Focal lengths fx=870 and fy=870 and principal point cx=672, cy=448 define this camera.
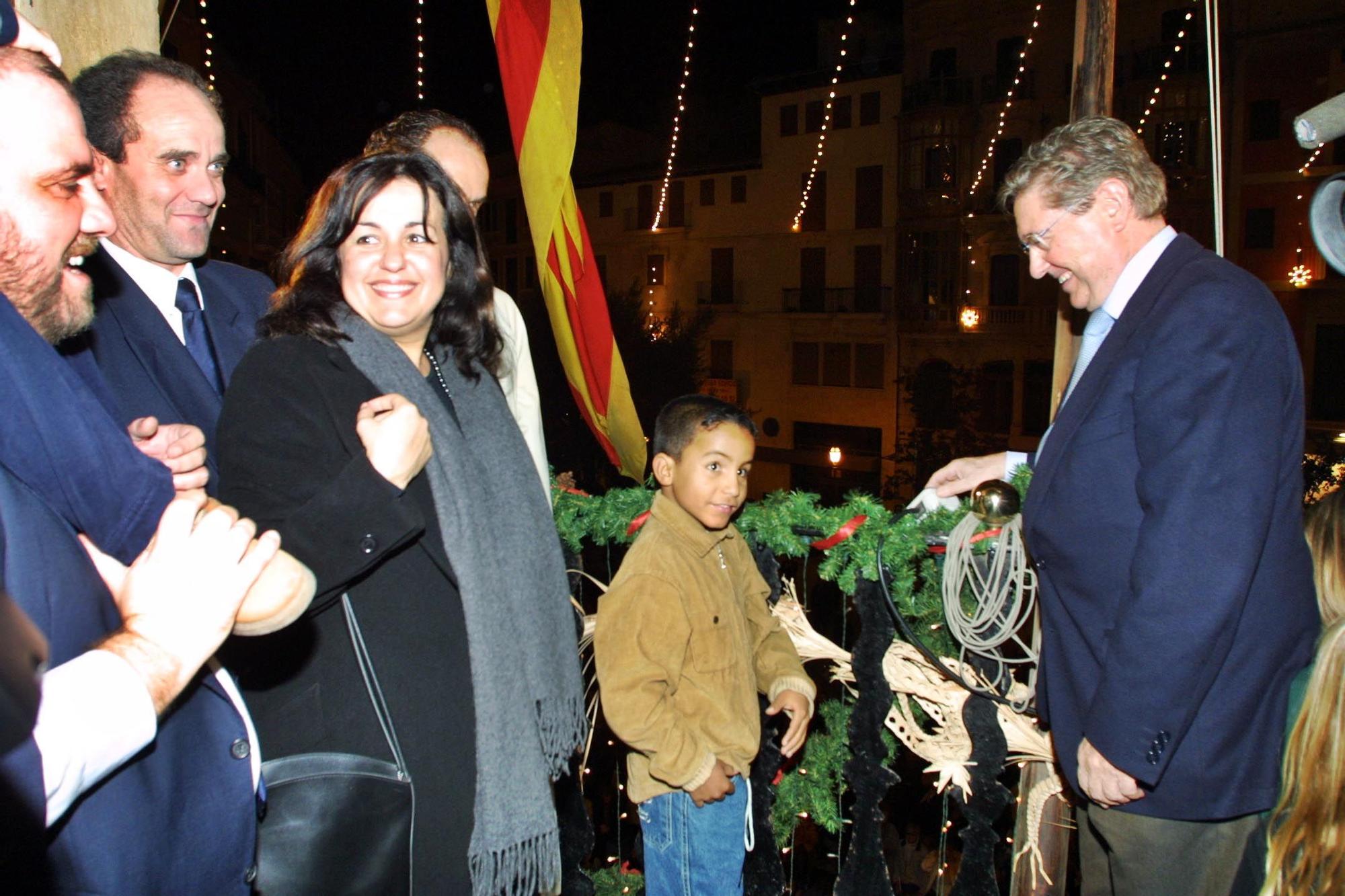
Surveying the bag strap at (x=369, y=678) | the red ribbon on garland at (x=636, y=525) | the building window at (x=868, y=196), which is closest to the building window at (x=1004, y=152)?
the building window at (x=868, y=196)

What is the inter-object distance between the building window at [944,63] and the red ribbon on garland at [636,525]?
2486 cm

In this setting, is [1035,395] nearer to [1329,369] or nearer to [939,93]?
[1329,369]

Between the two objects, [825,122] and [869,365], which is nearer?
[825,122]

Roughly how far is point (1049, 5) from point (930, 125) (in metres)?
4.00

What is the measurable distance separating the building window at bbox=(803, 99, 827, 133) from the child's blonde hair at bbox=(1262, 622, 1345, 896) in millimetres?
27014

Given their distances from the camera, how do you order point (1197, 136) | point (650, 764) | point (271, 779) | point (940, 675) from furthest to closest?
point (1197, 136)
point (940, 675)
point (650, 764)
point (271, 779)

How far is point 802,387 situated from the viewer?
28594mm

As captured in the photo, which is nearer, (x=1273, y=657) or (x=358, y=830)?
(x=358, y=830)

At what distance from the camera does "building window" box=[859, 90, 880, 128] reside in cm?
2628

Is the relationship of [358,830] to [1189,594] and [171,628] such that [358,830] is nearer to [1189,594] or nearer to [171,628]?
[171,628]

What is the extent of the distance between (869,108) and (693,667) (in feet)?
88.6

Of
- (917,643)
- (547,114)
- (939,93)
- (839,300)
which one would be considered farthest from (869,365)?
(917,643)

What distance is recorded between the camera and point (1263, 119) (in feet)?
64.7

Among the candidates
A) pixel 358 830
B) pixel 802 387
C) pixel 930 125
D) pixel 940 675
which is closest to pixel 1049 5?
pixel 930 125
